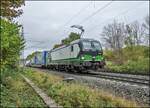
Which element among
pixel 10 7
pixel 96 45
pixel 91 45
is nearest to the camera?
pixel 10 7

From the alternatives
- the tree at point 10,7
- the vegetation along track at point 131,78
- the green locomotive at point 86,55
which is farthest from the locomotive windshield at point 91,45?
the tree at point 10,7

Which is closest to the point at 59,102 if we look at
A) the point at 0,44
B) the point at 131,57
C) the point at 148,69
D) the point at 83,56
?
the point at 0,44

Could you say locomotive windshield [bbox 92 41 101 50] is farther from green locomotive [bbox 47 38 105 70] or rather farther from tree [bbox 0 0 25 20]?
tree [bbox 0 0 25 20]

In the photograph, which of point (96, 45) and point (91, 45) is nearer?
point (91, 45)

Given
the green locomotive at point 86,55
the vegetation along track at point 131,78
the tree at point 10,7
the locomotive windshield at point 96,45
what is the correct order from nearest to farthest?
1. the tree at point 10,7
2. the vegetation along track at point 131,78
3. the green locomotive at point 86,55
4. the locomotive windshield at point 96,45

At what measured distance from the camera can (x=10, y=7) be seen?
516 inches

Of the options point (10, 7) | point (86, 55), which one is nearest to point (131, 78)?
point (86, 55)

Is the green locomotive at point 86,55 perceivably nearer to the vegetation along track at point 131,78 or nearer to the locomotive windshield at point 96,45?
the locomotive windshield at point 96,45

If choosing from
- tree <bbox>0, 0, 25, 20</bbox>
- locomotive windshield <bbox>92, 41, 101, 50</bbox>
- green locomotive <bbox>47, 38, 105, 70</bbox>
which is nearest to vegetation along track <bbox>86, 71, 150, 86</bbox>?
Result: green locomotive <bbox>47, 38, 105, 70</bbox>

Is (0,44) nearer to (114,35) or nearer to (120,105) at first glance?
(120,105)

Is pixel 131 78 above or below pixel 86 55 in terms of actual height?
below

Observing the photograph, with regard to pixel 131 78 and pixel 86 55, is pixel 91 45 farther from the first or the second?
pixel 131 78

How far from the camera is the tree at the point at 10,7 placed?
491 inches

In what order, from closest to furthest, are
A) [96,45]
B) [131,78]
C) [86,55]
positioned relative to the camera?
[131,78]
[86,55]
[96,45]
